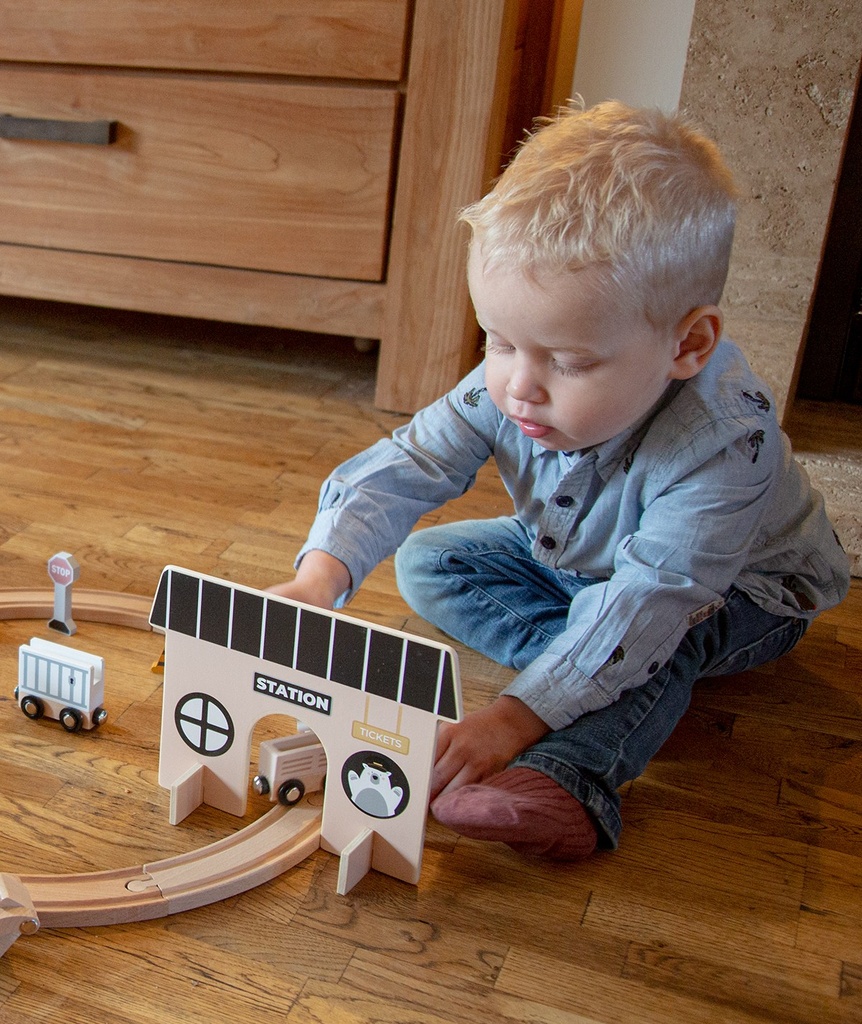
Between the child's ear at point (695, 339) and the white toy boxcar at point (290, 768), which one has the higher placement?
the child's ear at point (695, 339)

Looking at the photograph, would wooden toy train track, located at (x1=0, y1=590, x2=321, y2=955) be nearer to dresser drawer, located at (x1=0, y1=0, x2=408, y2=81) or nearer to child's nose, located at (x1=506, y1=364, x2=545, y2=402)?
child's nose, located at (x1=506, y1=364, x2=545, y2=402)

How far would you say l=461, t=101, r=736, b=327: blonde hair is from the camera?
0.72 m

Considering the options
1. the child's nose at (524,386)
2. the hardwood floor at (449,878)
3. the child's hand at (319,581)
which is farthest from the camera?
the child's hand at (319,581)

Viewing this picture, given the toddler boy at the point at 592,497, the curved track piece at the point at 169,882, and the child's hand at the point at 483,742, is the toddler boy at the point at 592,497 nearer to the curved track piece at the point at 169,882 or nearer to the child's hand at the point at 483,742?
the child's hand at the point at 483,742

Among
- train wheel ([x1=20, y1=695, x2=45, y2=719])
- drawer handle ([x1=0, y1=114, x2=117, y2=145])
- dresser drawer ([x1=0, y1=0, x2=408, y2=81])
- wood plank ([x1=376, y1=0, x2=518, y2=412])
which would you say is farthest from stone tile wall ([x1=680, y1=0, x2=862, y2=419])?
train wheel ([x1=20, y1=695, x2=45, y2=719])

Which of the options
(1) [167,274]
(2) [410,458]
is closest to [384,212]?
(1) [167,274]

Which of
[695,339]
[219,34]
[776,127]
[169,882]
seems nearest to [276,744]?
[169,882]

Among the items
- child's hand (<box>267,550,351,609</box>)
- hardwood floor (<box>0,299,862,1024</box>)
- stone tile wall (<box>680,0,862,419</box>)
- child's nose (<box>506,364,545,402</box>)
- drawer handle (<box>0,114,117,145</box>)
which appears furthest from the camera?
drawer handle (<box>0,114,117,145</box>)

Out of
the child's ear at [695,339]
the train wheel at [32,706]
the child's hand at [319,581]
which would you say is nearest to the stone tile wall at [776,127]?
the child's ear at [695,339]

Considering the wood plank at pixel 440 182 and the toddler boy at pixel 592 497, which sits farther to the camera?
the wood plank at pixel 440 182

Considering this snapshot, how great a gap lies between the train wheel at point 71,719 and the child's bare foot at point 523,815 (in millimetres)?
291

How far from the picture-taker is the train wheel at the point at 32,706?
0.85m

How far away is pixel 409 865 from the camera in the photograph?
727 millimetres

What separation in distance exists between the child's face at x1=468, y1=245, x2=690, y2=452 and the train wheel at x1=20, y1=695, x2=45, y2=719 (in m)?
0.41
